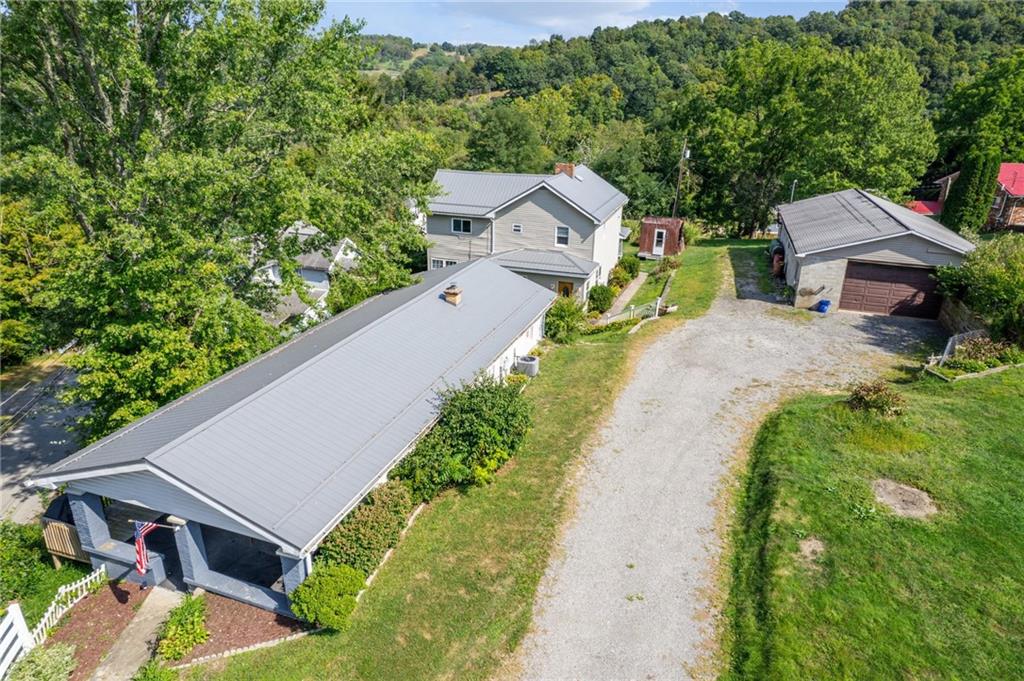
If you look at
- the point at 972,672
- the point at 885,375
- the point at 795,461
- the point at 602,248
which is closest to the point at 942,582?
the point at 972,672

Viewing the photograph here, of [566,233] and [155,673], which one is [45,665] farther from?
[566,233]

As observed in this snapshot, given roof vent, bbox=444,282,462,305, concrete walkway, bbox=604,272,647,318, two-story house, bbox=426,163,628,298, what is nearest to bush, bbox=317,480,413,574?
roof vent, bbox=444,282,462,305

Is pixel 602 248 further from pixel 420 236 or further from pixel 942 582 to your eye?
pixel 942 582

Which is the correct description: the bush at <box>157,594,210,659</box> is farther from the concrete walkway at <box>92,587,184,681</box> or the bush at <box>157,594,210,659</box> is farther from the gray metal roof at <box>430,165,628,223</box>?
the gray metal roof at <box>430,165,628,223</box>

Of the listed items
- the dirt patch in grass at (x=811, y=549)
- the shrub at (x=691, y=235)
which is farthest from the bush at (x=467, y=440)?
the shrub at (x=691, y=235)

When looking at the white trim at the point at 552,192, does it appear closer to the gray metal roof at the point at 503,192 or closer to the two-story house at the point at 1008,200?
the gray metal roof at the point at 503,192

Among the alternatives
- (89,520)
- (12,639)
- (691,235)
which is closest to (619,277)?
(691,235)
